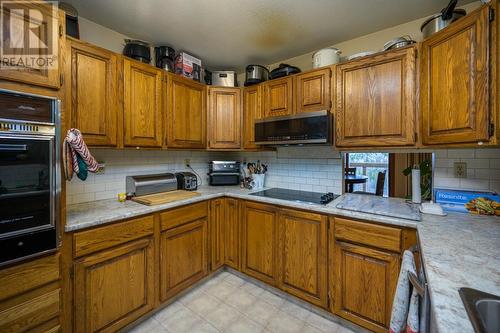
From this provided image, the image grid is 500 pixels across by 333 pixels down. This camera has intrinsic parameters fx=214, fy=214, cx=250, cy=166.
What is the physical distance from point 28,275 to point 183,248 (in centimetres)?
102

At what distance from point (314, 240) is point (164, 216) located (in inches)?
49.0

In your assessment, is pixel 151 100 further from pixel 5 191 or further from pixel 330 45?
pixel 330 45

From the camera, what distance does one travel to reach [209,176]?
2768 mm

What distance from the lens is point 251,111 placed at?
97.0 inches

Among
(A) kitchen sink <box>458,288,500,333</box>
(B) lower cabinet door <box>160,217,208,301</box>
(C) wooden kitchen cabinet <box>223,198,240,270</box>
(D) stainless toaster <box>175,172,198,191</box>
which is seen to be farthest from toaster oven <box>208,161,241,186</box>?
(A) kitchen sink <box>458,288,500,333</box>

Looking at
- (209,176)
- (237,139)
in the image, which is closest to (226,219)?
(209,176)

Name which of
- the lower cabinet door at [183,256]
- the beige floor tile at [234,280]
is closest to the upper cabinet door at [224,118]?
the lower cabinet door at [183,256]

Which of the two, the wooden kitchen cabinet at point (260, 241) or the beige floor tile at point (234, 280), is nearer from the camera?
the wooden kitchen cabinet at point (260, 241)

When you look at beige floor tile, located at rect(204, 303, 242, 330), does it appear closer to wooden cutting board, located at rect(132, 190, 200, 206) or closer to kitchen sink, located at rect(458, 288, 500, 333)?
wooden cutting board, located at rect(132, 190, 200, 206)

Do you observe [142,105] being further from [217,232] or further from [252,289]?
[252,289]

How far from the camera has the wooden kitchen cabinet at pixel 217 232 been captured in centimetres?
222

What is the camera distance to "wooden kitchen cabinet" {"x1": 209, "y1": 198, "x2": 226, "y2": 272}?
2.22m

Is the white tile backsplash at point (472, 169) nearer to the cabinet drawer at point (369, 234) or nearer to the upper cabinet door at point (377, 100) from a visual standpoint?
the upper cabinet door at point (377, 100)

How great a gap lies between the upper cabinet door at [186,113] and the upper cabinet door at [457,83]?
1.99m
